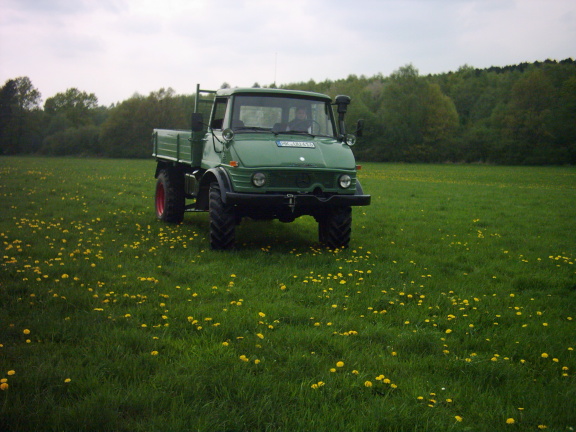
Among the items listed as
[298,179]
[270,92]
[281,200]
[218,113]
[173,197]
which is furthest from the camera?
[173,197]

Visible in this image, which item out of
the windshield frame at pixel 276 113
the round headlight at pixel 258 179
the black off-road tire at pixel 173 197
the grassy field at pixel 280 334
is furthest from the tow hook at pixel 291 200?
the black off-road tire at pixel 173 197

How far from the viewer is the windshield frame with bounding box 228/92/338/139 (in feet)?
29.2

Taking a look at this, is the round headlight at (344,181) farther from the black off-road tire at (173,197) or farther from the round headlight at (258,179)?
the black off-road tire at (173,197)

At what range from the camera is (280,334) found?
4.80 m

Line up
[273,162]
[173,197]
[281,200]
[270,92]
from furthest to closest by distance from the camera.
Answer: [173,197], [270,92], [273,162], [281,200]

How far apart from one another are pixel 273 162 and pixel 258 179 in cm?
33

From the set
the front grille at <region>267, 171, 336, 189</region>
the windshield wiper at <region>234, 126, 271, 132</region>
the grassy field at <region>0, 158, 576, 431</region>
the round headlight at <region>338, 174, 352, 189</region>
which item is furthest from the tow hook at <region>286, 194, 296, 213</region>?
the windshield wiper at <region>234, 126, 271, 132</region>

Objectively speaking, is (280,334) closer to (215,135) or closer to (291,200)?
(291,200)

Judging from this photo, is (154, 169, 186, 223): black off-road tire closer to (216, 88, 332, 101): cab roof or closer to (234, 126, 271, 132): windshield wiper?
(216, 88, 332, 101): cab roof

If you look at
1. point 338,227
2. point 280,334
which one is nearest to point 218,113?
point 338,227

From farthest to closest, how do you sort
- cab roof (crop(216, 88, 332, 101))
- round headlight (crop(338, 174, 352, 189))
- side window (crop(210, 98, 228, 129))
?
side window (crop(210, 98, 228, 129)), cab roof (crop(216, 88, 332, 101)), round headlight (crop(338, 174, 352, 189))

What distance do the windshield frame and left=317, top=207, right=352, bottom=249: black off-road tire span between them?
135cm

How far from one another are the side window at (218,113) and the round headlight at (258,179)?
180cm

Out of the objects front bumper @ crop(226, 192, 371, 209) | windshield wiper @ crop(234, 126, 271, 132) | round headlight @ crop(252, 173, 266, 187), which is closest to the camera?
front bumper @ crop(226, 192, 371, 209)
